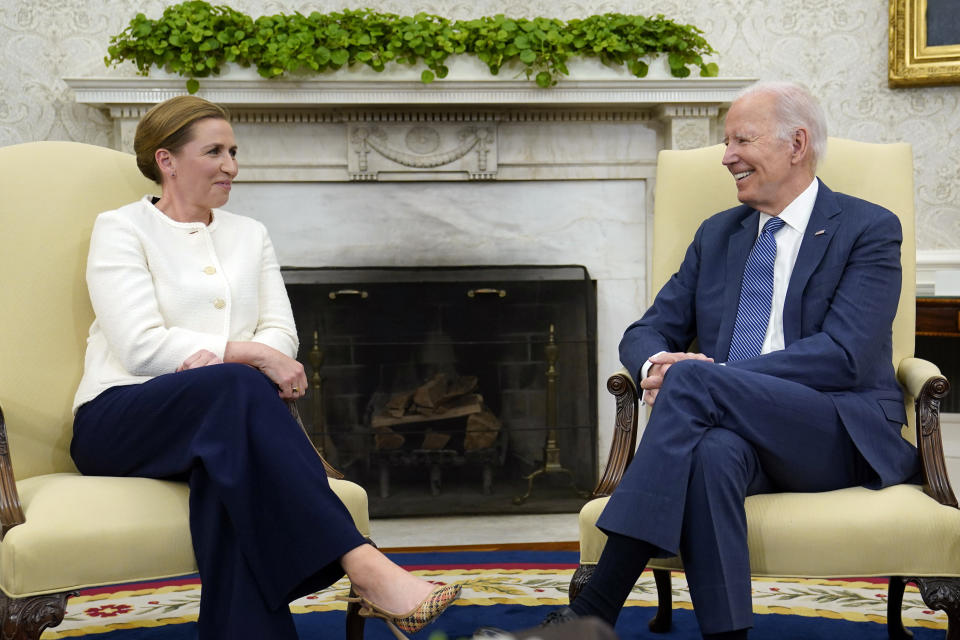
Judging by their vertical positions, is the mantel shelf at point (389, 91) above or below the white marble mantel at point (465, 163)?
above

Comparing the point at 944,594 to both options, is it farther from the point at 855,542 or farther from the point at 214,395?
the point at 214,395

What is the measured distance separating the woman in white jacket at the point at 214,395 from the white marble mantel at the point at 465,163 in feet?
4.24

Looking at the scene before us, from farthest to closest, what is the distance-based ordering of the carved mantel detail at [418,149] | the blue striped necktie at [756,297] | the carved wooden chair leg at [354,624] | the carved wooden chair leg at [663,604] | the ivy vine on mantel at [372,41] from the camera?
the carved mantel detail at [418,149], the ivy vine on mantel at [372,41], the carved wooden chair leg at [663,604], the blue striped necktie at [756,297], the carved wooden chair leg at [354,624]

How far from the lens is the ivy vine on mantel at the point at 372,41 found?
3238 mm

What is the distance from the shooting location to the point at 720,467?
1661 mm

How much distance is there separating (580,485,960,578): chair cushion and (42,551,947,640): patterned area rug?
0.55 meters

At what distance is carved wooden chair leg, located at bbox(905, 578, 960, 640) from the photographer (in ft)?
5.49

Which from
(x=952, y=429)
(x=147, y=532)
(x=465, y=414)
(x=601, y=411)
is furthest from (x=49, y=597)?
(x=952, y=429)

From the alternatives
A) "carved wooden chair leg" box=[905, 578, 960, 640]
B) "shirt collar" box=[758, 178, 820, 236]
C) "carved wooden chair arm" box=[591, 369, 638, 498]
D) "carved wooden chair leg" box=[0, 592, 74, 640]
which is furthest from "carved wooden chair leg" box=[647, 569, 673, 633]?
"carved wooden chair leg" box=[0, 592, 74, 640]

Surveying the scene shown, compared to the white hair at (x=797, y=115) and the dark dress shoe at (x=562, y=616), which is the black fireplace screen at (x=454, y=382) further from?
the dark dress shoe at (x=562, y=616)

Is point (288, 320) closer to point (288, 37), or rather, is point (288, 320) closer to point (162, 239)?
point (162, 239)

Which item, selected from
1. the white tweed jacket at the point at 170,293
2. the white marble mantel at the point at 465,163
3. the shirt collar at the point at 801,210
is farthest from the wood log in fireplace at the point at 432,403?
the shirt collar at the point at 801,210

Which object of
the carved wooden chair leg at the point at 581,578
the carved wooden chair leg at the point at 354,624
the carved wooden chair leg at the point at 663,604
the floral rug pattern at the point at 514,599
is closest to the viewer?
the carved wooden chair leg at the point at 581,578

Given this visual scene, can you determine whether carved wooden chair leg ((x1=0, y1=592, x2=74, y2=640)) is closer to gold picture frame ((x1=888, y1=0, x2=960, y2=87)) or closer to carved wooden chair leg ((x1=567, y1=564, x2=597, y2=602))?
carved wooden chair leg ((x1=567, y1=564, x2=597, y2=602))
